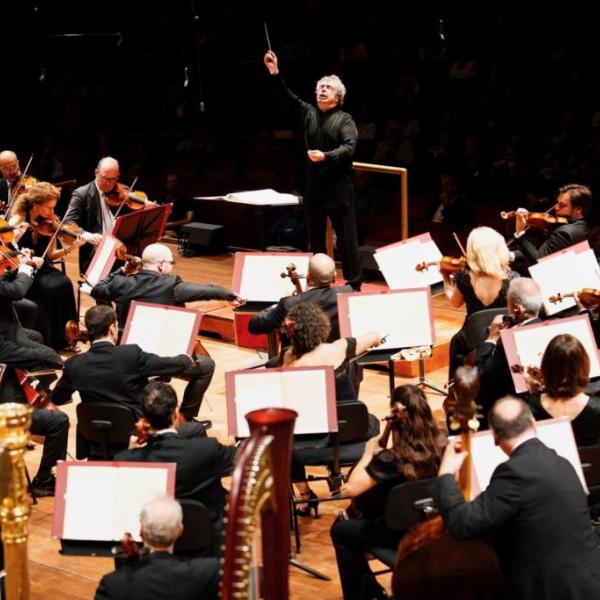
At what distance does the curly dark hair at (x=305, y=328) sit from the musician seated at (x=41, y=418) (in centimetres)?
143

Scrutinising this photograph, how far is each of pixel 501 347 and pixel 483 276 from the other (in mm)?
962

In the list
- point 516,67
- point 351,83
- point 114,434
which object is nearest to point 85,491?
point 114,434

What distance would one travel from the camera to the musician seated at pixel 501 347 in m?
5.87

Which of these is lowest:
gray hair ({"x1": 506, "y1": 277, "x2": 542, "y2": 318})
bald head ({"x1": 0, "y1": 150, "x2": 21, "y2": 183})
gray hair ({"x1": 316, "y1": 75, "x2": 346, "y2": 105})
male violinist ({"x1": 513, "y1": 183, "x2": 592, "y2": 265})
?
gray hair ({"x1": 506, "y1": 277, "x2": 542, "y2": 318})

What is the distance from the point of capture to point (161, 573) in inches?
160

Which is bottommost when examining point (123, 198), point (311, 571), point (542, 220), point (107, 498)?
point (311, 571)

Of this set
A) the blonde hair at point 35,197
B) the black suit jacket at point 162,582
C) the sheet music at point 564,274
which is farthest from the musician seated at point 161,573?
the blonde hair at point 35,197

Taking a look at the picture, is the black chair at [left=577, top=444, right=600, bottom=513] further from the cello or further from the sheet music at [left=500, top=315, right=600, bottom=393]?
the cello

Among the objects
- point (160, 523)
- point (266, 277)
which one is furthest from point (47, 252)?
point (160, 523)

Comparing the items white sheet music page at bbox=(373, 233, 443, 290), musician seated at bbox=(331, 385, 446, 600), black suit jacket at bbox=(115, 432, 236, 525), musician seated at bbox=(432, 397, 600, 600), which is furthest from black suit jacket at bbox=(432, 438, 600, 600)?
white sheet music page at bbox=(373, 233, 443, 290)

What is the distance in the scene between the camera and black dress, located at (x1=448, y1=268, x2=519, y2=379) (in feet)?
22.1

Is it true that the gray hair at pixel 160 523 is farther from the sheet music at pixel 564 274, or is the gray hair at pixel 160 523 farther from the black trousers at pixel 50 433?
the sheet music at pixel 564 274

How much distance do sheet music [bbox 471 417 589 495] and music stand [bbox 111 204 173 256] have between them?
4.10 metres

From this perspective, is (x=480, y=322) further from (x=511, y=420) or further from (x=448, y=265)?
(x=511, y=420)
